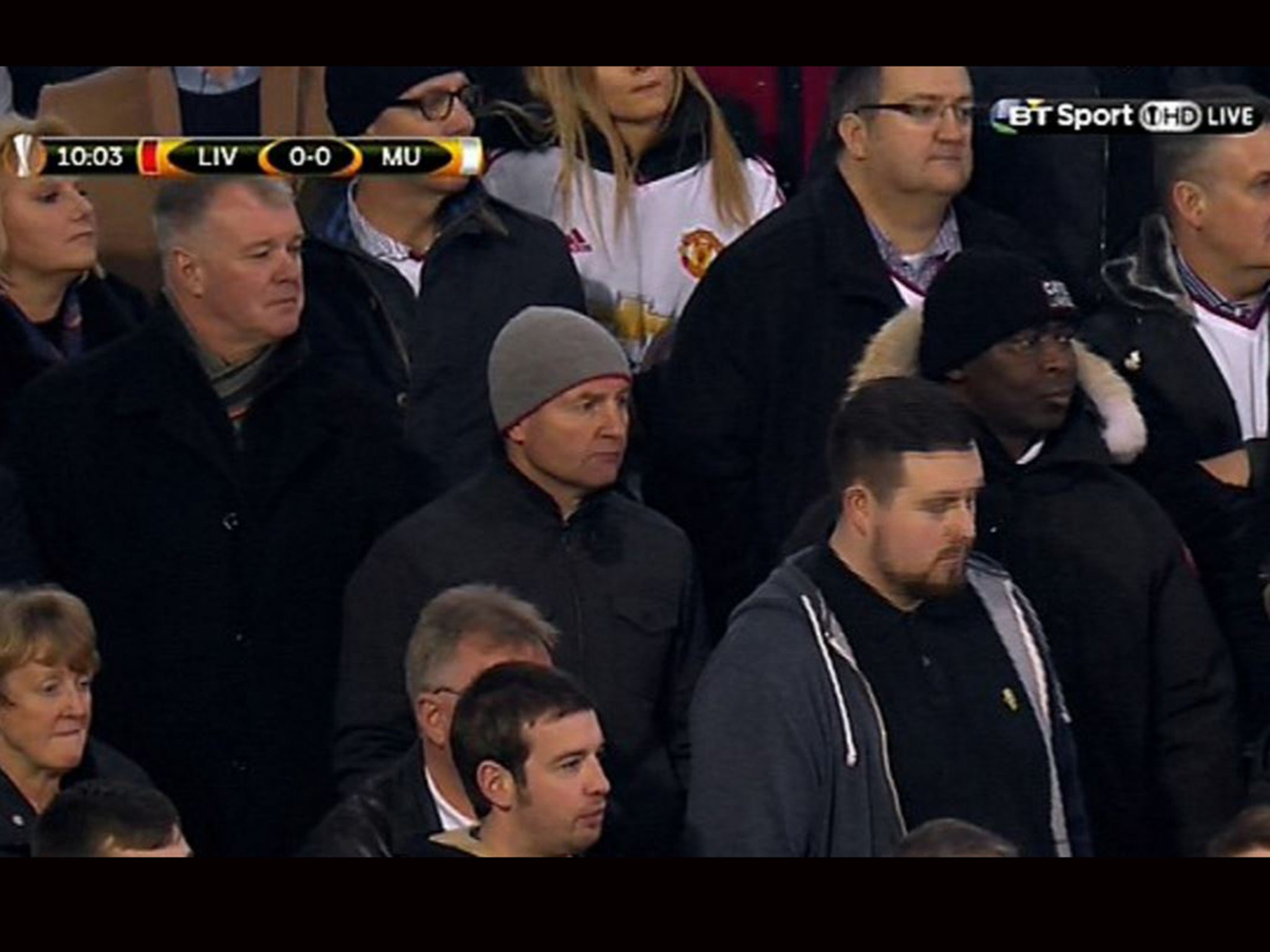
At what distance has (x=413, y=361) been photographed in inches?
298

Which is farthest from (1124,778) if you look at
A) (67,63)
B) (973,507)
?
(67,63)

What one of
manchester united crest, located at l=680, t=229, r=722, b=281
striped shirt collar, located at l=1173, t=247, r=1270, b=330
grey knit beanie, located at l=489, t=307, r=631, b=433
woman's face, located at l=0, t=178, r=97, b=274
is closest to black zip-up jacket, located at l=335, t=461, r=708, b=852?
grey knit beanie, located at l=489, t=307, r=631, b=433

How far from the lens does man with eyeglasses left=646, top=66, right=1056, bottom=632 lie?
24.7 feet

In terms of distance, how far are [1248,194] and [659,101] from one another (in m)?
1.25

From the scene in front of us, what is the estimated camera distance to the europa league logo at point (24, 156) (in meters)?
7.50

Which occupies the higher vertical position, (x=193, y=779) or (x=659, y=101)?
(x=659, y=101)

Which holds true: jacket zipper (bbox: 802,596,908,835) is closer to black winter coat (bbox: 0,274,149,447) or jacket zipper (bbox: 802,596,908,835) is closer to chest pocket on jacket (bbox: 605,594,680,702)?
chest pocket on jacket (bbox: 605,594,680,702)

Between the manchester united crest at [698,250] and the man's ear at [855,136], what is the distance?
338 millimetres

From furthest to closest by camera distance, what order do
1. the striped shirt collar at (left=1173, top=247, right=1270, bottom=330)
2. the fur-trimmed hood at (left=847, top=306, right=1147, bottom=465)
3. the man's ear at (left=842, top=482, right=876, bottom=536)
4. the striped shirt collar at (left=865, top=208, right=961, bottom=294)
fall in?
the striped shirt collar at (left=1173, top=247, right=1270, bottom=330), the striped shirt collar at (left=865, top=208, right=961, bottom=294), the fur-trimmed hood at (left=847, top=306, right=1147, bottom=465), the man's ear at (left=842, top=482, right=876, bottom=536)

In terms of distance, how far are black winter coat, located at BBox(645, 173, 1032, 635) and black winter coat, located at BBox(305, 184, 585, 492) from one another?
0.31 m

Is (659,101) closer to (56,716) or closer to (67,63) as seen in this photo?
(67,63)

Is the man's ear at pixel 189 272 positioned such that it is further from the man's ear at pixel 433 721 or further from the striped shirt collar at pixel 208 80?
the man's ear at pixel 433 721

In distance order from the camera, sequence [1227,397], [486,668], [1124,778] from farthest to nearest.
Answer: [1227,397]
[1124,778]
[486,668]

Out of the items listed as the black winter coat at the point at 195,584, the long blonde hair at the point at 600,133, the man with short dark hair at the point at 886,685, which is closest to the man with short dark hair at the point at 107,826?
the black winter coat at the point at 195,584
